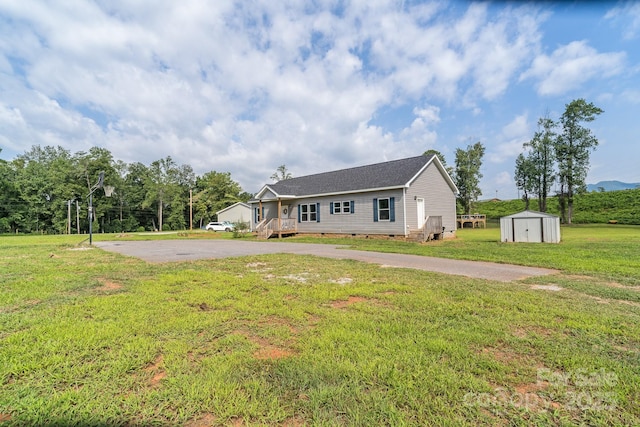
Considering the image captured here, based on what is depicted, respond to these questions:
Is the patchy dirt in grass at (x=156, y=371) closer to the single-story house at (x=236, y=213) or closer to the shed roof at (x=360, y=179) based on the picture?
the shed roof at (x=360, y=179)

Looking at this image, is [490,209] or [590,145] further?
[490,209]

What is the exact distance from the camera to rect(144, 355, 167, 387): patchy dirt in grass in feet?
7.69

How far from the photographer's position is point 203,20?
30.5ft

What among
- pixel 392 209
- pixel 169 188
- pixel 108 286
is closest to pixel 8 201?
pixel 169 188

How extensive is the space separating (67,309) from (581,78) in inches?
426

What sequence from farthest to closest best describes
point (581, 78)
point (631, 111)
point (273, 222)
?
point (273, 222)
point (631, 111)
point (581, 78)

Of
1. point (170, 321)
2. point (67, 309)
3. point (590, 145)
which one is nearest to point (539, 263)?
point (170, 321)

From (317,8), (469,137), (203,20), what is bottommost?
(317,8)

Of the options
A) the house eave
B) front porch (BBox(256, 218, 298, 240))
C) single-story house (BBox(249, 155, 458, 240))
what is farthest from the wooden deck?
front porch (BBox(256, 218, 298, 240))

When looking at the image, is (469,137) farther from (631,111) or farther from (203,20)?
(203,20)

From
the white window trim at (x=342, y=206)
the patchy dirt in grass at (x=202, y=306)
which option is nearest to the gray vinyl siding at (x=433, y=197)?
the white window trim at (x=342, y=206)

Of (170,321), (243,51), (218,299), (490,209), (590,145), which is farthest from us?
(490,209)

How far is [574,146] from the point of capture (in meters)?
30.5

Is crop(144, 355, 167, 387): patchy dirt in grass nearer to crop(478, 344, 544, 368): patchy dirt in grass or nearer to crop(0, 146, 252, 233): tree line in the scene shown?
crop(478, 344, 544, 368): patchy dirt in grass
